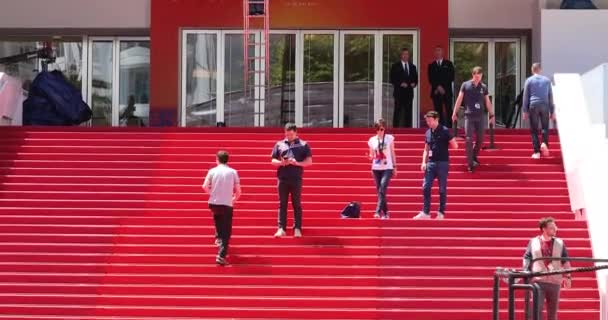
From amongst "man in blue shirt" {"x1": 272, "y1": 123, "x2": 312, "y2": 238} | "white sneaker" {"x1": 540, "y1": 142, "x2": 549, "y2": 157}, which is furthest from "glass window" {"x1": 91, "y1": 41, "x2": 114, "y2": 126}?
"man in blue shirt" {"x1": 272, "y1": 123, "x2": 312, "y2": 238}

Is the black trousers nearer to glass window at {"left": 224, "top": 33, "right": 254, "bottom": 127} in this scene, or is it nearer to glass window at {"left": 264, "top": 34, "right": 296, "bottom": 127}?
glass window at {"left": 264, "top": 34, "right": 296, "bottom": 127}

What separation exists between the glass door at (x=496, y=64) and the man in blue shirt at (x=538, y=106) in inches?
377

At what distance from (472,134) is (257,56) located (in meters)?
9.80

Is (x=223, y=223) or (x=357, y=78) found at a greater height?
(x=357, y=78)

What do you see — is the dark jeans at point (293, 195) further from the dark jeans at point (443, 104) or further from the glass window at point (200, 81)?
the glass window at point (200, 81)

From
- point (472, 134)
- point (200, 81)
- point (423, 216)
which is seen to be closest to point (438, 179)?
point (423, 216)

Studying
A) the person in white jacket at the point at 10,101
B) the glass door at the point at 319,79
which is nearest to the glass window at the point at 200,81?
the glass door at the point at 319,79

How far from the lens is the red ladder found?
29.3 metres

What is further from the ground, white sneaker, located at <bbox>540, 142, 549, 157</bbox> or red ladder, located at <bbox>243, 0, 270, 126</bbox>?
red ladder, located at <bbox>243, 0, 270, 126</bbox>

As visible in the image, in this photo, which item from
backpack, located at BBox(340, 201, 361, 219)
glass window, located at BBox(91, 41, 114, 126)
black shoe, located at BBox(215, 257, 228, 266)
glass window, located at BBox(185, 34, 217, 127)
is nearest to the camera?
black shoe, located at BBox(215, 257, 228, 266)

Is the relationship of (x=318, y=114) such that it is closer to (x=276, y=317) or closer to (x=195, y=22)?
(x=195, y=22)

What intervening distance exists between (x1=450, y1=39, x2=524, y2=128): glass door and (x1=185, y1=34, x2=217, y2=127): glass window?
6.19 meters

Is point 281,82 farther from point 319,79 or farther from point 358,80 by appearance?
point 358,80

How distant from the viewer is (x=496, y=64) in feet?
105
